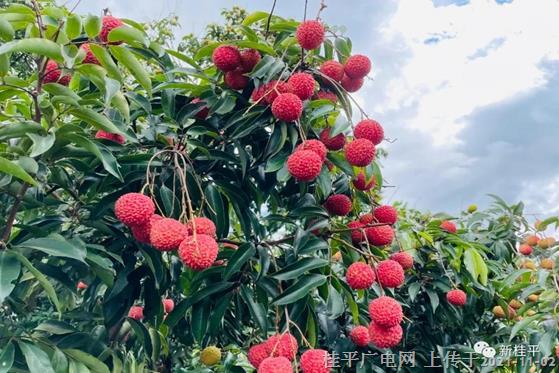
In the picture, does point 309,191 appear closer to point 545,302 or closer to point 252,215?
point 252,215

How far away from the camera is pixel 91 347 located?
1.19 m

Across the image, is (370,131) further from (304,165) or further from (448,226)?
(448,226)

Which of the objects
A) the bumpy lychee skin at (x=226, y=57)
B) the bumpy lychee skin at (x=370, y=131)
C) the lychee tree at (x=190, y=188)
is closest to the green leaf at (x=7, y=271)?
the lychee tree at (x=190, y=188)

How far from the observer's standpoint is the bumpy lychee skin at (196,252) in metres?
0.89

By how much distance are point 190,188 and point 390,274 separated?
49 centimetres

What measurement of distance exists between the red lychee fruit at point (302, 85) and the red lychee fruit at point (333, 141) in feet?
0.33

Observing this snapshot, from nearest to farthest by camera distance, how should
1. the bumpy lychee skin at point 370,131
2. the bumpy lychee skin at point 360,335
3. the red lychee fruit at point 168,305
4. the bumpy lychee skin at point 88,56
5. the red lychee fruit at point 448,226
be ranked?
the bumpy lychee skin at point 88,56, the bumpy lychee skin at point 370,131, the bumpy lychee skin at point 360,335, the red lychee fruit at point 168,305, the red lychee fruit at point 448,226

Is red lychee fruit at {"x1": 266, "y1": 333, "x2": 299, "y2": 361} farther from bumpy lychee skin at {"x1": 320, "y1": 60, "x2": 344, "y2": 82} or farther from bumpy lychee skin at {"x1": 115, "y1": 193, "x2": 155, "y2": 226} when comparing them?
bumpy lychee skin at {"x1": 320, "y1": 60, "x2": 344, "y2": 82}

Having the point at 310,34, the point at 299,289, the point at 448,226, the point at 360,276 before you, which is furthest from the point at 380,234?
the point at 448,226

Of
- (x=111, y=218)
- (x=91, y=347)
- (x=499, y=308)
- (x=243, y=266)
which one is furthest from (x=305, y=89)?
(x=499, y=308)

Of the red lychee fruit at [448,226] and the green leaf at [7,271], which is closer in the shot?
the green leaf at [7,271]

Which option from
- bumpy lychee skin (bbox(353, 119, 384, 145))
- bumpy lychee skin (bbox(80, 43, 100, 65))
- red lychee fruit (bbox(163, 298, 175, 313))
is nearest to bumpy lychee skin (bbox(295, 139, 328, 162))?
bumpy lychee skin (bbox(353, 119, 384, 145))

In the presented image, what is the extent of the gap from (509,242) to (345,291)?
142 centimetres

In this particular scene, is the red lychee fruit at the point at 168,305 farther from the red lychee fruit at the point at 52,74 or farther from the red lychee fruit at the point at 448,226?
A: the red lychee fruit at the point at 448,226
